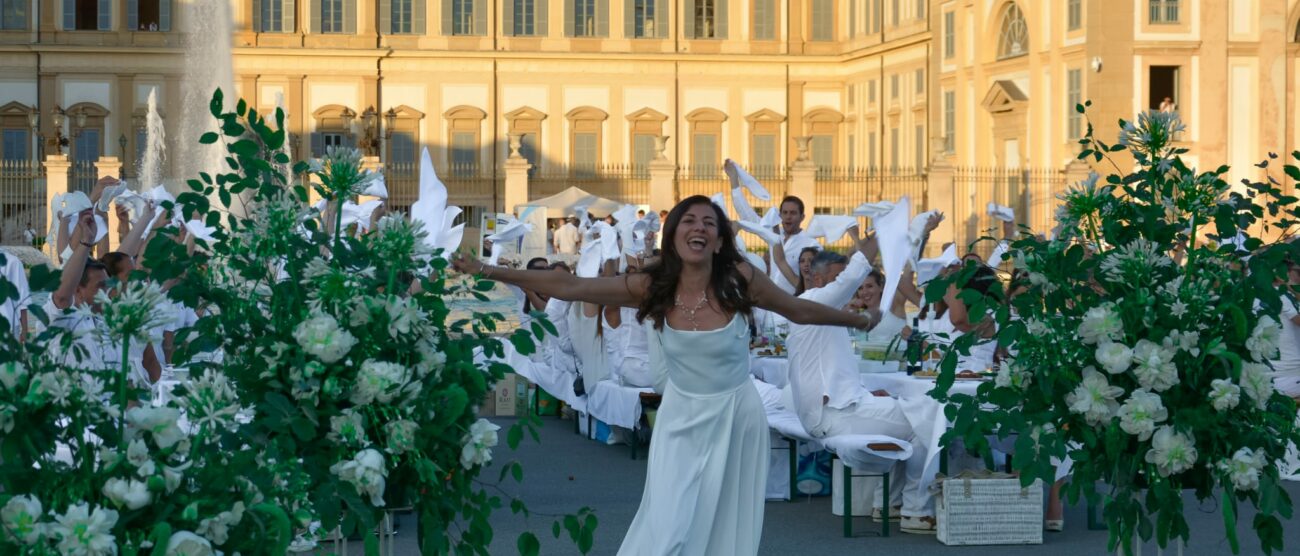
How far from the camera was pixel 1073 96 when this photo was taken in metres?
34.5

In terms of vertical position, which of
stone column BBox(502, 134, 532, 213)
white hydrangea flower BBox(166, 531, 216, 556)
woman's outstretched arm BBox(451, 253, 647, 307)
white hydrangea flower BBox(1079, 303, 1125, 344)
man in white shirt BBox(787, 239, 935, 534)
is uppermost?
stone column BBox(502, 134, 532, 213)

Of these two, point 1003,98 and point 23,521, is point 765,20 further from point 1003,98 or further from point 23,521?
point 23,521

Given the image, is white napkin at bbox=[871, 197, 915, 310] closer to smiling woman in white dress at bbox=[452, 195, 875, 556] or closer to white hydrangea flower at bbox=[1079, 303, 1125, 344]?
smiling woman in white dress at bbox=[452, 195, 875, 556]

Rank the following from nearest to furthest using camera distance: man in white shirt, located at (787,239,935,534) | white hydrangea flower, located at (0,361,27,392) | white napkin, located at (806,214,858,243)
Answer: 1. white hydrangea flower, located at (0,361,27,392)
2. man in white shirt, located at (787,239,935,534)
3. white napkin, located at (806,214,858,243)

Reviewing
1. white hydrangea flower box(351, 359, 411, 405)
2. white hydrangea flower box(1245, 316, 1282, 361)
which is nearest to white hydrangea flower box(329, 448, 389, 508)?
white hydrangea flower box(351, 359, 411, 405)

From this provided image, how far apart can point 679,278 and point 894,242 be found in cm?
257

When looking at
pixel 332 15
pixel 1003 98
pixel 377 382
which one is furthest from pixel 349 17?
pixel 377 382

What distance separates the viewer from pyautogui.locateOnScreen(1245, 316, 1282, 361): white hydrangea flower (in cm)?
448

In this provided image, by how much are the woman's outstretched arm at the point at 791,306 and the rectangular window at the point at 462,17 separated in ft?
139

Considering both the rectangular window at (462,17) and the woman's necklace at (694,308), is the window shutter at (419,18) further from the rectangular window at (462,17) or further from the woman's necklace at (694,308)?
the woman's necklace at (694,308)

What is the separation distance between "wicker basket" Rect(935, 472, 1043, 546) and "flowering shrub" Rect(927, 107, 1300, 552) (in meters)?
3.12

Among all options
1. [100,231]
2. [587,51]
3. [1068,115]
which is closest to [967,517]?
[100,231]

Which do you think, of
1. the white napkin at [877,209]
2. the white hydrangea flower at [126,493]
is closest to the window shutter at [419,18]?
the white napkin at [877,209]

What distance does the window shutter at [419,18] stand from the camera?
46875 mm
